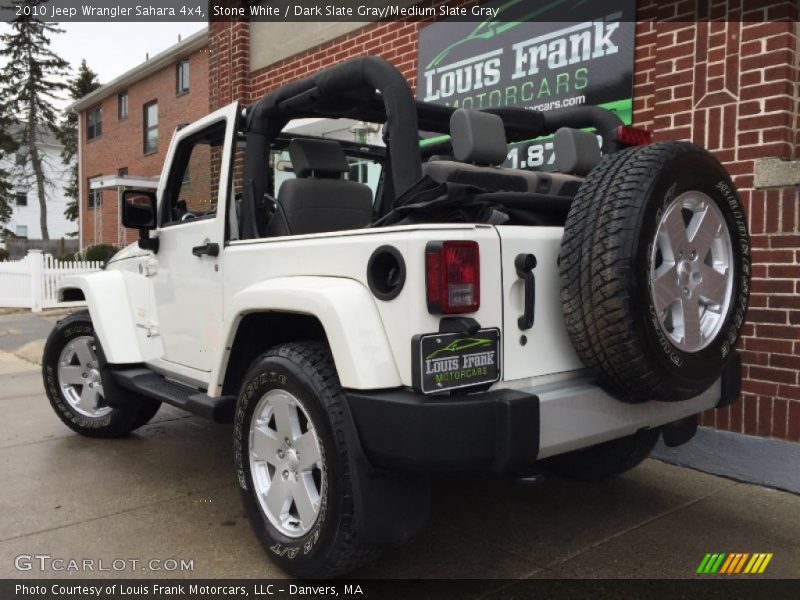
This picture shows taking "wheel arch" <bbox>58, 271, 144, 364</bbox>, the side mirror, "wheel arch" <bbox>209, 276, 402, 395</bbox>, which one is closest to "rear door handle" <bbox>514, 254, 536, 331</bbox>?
"wheel arch" <bbox>209, 276, 402, 395</bbox>

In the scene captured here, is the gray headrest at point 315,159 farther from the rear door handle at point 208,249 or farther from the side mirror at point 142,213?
the side mirror at point 142,213

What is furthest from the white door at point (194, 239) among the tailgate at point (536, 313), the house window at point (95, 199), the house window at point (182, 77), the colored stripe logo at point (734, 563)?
the house window at point (95, 199)

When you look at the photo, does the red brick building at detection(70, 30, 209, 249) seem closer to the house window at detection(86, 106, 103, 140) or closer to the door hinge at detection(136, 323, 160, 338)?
the house window at detection(86, 106, 103, 140)

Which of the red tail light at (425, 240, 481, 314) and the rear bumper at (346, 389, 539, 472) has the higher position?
the red tail light at (425, 240, 481, 314)

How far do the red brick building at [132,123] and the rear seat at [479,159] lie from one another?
56.9ft

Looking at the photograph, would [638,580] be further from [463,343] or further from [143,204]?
[143,204]

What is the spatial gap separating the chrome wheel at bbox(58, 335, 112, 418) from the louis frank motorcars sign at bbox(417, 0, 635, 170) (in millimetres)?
3732

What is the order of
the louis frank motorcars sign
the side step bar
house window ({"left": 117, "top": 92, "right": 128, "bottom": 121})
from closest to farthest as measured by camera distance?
the side step bar → the louis frank motorcars sign → house window ({"left": 117, "top": 92, "right": 128, "bottom": 121})

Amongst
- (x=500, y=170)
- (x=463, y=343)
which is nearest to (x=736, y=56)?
(x=500, y=170)

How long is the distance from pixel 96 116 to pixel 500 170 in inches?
1155

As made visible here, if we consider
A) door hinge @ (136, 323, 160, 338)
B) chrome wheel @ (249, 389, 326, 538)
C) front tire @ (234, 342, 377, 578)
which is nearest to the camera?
front tire @ (234, 342, 377, 578)

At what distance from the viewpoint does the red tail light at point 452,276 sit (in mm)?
2271

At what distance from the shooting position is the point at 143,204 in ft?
13.4

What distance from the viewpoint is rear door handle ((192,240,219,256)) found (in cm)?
350
